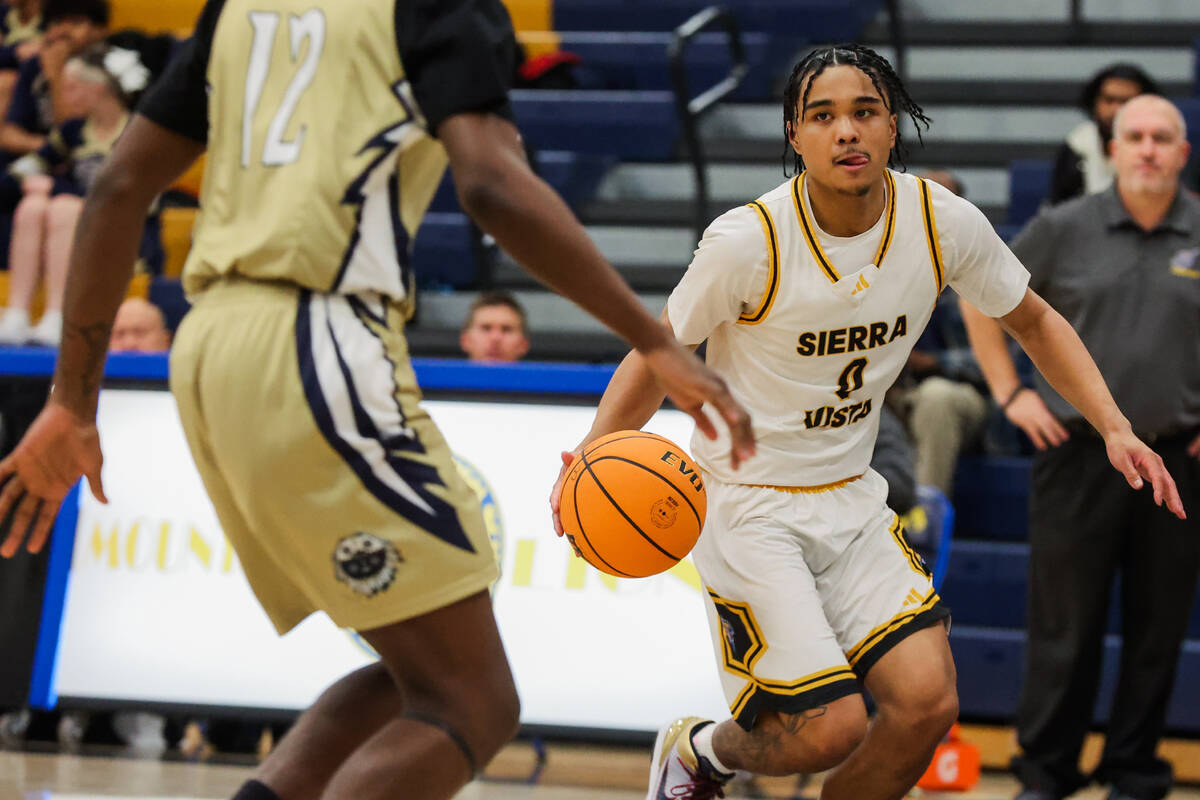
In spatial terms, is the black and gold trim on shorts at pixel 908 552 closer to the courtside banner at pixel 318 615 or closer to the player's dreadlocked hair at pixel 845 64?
the player's dreadlocked hair at pixel 845 64

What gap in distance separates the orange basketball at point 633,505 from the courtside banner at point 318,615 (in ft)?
6.54

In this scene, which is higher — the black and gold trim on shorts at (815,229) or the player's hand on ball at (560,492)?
the black and gold trim on shorts at (815,229)

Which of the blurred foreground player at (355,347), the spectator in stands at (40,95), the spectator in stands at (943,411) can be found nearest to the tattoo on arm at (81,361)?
the blurred foreground player at (355,347)

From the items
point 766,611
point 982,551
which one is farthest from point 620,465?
point 982,551

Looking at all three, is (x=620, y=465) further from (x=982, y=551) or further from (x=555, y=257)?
(x=982, y=551)

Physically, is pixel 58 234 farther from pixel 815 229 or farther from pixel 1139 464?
pixel 1139 464

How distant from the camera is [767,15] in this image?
10414 mm

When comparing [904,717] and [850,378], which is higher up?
[850,378]

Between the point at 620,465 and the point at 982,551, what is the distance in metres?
3.78

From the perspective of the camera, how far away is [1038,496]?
581 cm

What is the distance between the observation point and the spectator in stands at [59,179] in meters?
8.67

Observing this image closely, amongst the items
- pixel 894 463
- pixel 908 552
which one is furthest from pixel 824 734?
pixel 894 463

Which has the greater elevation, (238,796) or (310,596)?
(310,596)

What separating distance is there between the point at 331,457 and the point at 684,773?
212 cm
